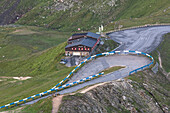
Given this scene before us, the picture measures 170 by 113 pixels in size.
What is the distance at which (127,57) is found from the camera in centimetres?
6456

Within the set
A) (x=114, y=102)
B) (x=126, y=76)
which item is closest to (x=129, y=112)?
(x=114, y=102)

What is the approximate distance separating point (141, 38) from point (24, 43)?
81.3 metres

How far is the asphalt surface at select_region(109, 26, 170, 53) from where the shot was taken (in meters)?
78.1

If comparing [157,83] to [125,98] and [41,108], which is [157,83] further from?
[41,108]

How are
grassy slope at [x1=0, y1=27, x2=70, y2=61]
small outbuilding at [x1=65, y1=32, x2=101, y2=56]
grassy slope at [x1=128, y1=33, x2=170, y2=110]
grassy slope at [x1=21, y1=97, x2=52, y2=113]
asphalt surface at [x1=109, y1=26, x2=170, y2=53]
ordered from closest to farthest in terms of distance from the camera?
grassy slope at [x1=21, y1=97, x2=52, y2=113] → grassy slope at [x1=128, y1=33, x2=170, y2=110] → small outbuilding at [x1=65, y1=32, x2=101, y2=56] → asphalt surface at [x1=109, y1=26, x2=170, y2=53] → grassy slope at [x1=0, y1=27, x2=70, y2=61]

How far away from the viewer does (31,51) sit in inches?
4653

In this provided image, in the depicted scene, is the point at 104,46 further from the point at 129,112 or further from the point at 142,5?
the point at 142,5

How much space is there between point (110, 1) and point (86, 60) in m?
146

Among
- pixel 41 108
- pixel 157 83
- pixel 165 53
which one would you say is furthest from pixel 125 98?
pixel 165 53

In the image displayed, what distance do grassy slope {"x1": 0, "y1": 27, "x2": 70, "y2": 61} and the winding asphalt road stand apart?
53.4 metres

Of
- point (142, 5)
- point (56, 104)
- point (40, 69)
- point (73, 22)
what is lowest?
point (40, 69)

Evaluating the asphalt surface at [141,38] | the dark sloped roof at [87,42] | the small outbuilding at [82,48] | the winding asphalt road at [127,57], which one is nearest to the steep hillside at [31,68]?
the small outbuilding at [82,48]

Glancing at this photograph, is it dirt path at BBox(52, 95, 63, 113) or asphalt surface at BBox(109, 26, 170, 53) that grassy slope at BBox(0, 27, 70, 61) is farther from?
dirt path at BBox(52, 95, 63, 113)

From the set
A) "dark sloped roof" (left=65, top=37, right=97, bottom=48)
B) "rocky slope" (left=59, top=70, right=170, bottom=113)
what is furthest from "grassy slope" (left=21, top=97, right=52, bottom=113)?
"dark sloped roof" (left=65, top=37, right=97, bottom=48)
